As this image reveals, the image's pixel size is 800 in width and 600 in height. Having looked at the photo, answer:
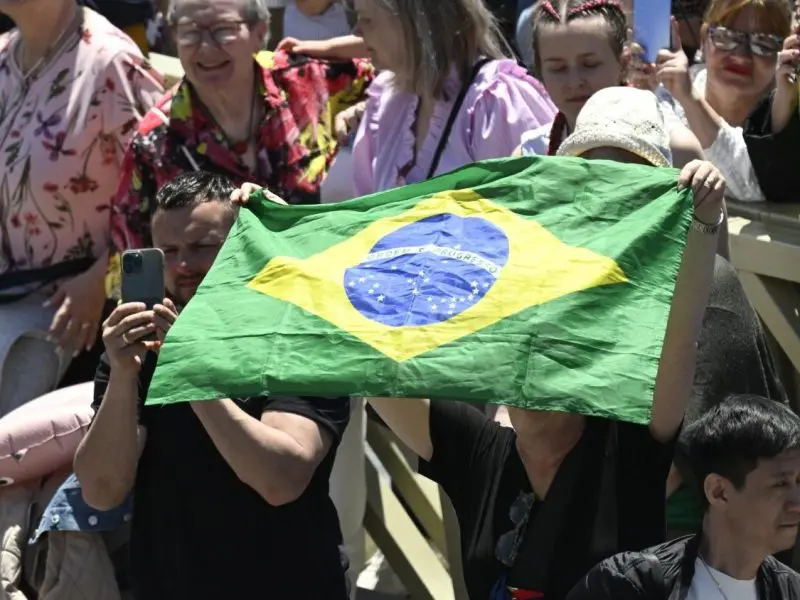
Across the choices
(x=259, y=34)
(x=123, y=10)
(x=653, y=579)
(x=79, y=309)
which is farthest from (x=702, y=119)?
(x=123, y=10)

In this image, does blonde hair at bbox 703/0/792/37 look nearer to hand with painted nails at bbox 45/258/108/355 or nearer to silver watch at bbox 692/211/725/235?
silver watch at bbox 692/211/725/235

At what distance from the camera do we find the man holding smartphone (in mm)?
3459

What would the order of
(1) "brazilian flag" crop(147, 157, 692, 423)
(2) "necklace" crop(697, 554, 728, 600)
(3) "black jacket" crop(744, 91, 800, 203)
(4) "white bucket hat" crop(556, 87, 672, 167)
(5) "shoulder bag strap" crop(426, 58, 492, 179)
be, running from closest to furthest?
(1) "brazilian flag" crop(147, 157, 692, 423), (2) "necklace" crop(697, 554, 728, 600), (4) "white bucket hat" crop(556, 87, 672, 167), (3) "black jacket" crop(744, 91, 800, 203), (5) "shoulder bag strap" crop(426, 58, 492, 179)

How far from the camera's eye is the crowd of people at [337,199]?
3336 millimetres

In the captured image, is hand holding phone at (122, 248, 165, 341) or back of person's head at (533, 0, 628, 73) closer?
hand holding phone at (122, 248, 165, 341)

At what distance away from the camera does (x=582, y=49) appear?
14.4 feet

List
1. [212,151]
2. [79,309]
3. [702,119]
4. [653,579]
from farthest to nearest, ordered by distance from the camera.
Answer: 1. [79,309]
2. [212,151]
3. [702,119]
4. [653,579]

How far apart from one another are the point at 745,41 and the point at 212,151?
1.54 m

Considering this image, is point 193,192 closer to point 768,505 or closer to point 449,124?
point 449,124

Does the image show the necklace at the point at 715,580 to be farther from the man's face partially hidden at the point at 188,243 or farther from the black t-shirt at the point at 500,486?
the man's face partially hidden at the point at 188,243

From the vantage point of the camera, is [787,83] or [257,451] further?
[787,83]

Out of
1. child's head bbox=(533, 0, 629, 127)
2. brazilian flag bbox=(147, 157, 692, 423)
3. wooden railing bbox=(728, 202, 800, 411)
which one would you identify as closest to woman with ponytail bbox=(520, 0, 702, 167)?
child's head bbox=(533, 0, 629, 127)

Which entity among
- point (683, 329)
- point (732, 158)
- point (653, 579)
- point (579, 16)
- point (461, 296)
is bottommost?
point (653, 579)

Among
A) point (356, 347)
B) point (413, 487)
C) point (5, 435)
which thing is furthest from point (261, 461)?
point (413, 487)
